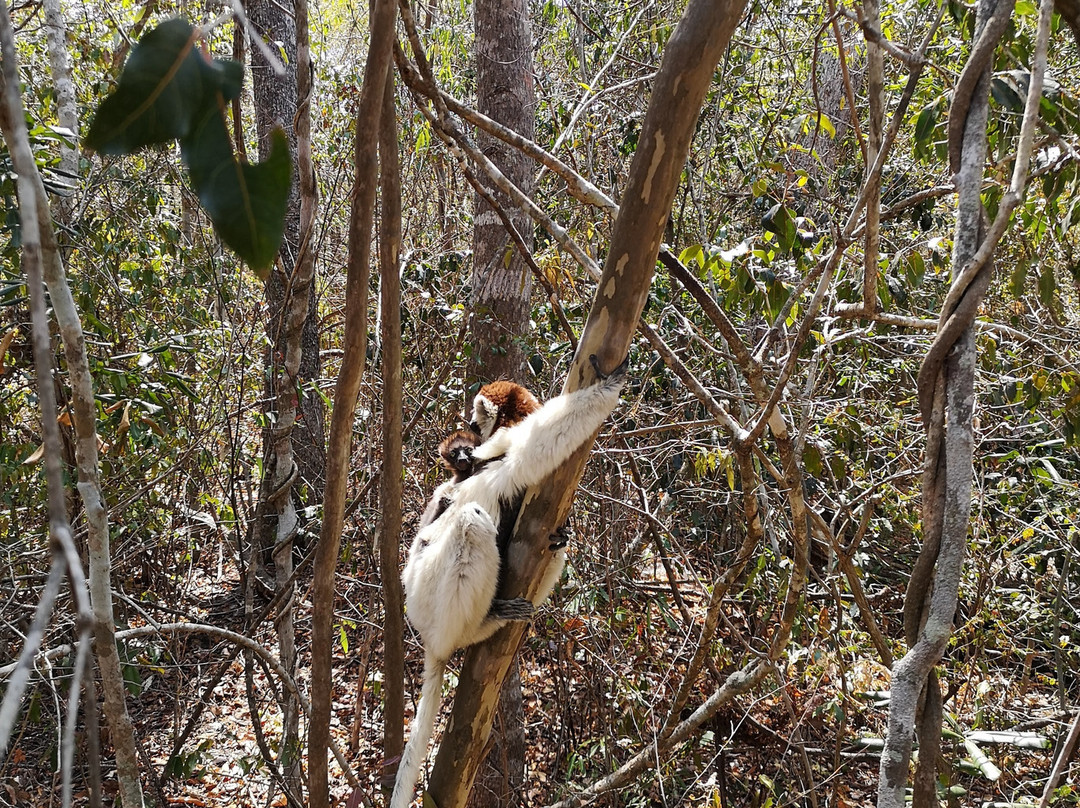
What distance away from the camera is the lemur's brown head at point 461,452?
11.7 ft

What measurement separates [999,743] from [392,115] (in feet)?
15.7

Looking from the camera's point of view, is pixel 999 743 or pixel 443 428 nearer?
pixel 999 743

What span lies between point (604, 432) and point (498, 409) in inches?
65.7

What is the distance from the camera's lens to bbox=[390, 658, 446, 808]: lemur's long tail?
2.85 metres

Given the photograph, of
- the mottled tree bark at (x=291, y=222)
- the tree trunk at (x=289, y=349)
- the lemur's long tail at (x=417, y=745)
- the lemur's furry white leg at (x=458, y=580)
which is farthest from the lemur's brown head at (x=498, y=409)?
the mottled tree bark at (x=291, y=222)

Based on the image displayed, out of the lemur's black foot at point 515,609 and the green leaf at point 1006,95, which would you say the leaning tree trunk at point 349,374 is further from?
the green leaf at point 1006,95

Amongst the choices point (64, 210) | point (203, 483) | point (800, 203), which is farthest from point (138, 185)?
point (800, 203)

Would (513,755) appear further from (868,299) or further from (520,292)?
(868,299)

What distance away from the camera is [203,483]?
5.59 metres

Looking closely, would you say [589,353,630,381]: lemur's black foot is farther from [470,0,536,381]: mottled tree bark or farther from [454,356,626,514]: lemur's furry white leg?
[470,0,536,381]: mottled tree bark

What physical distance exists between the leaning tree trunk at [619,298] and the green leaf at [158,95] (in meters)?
1.27

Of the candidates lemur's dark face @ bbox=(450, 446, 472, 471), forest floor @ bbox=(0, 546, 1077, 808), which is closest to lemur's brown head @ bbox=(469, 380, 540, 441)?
lemur's dark face @ bbox=(450, 446, 472, 471)

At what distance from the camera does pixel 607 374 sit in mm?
2381

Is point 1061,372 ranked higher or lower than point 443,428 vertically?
lower
